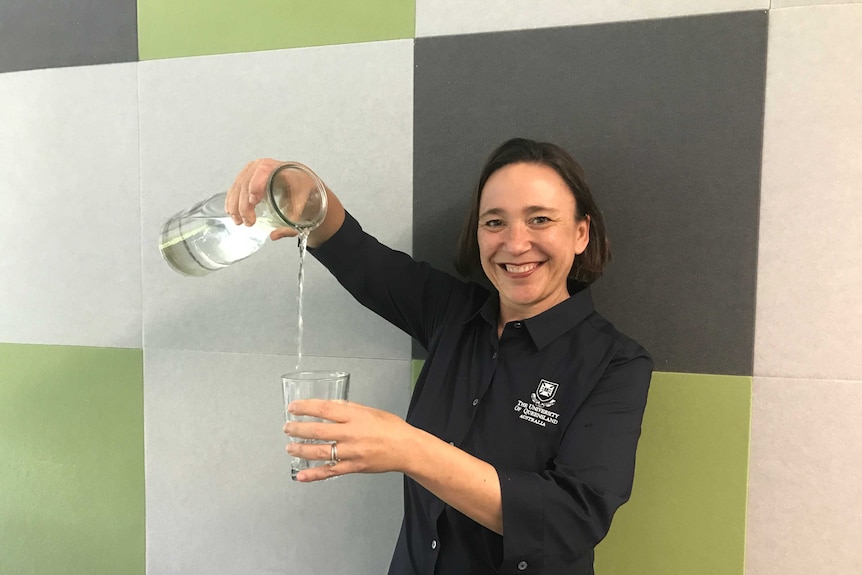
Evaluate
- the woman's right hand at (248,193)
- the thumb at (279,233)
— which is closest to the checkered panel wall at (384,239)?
the thumb at (279,233)

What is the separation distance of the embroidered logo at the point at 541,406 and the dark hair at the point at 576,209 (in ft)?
0.83

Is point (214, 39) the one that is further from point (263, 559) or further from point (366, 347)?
point (263, 559)

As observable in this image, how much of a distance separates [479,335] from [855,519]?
0.83 meters

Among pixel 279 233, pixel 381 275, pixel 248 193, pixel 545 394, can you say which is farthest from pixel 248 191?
pixel 545 394

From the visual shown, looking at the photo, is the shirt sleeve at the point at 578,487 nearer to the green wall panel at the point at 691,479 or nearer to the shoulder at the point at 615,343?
the shoulder at the point at 615,343

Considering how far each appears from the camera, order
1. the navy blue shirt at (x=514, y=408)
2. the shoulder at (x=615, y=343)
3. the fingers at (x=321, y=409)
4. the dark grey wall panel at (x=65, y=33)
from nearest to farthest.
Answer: the fingers at (x=321, y=409) < the navy blue shirt at (x=514, y=408) < the shoulder at (x=615, y=343) < the dark grey wall panel at (x=65, y=33)

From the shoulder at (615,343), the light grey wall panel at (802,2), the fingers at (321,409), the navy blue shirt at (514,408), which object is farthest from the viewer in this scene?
the light grey wall panel at (802,2)

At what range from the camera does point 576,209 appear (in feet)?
3.41

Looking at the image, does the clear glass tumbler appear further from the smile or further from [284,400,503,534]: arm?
the smile

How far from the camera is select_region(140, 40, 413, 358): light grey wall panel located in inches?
51.6

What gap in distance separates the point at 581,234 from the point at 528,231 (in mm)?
130

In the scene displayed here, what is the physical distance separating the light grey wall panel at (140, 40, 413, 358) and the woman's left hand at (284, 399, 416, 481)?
572 mm

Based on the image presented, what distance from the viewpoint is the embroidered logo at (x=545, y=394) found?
0.98 m

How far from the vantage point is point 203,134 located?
141cm
